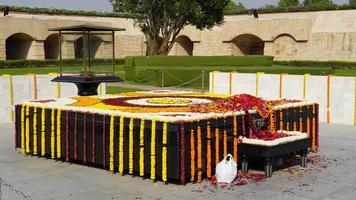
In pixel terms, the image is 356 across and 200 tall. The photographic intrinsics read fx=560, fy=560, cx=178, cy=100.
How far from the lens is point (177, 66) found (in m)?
35.9

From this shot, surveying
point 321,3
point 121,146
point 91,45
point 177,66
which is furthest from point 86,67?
point 321,3

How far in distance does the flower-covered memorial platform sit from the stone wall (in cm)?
3277

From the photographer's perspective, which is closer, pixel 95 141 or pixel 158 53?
pixel 95 141

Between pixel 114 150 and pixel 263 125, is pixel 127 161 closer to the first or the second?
pixel 114 150

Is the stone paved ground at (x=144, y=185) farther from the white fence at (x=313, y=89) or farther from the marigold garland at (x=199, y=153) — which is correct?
the white fence at (x=313, y=89)

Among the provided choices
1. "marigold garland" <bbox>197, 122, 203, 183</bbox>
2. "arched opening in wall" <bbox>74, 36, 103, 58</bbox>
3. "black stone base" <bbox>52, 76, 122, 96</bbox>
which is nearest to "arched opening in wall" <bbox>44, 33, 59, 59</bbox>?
"arched opening in wall" <bbox>74, 36, 103, 58</bbox>

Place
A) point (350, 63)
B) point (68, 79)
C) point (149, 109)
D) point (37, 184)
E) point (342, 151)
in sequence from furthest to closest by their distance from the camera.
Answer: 1. point (350, 63)
2. point (68, 79)
3. point (342, 151)
4. point (149, 109)
5. point (37, 184)

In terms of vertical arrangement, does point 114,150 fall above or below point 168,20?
below

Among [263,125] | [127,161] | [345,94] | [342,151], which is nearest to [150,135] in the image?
[127,161]

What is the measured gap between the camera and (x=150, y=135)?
993 centimetres

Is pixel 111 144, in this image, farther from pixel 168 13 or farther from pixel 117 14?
pixel 117 14

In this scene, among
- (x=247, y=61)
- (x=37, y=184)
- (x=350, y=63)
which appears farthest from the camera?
(x=350, y=63)

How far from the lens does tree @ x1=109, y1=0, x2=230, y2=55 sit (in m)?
40.0

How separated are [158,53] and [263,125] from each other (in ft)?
106
